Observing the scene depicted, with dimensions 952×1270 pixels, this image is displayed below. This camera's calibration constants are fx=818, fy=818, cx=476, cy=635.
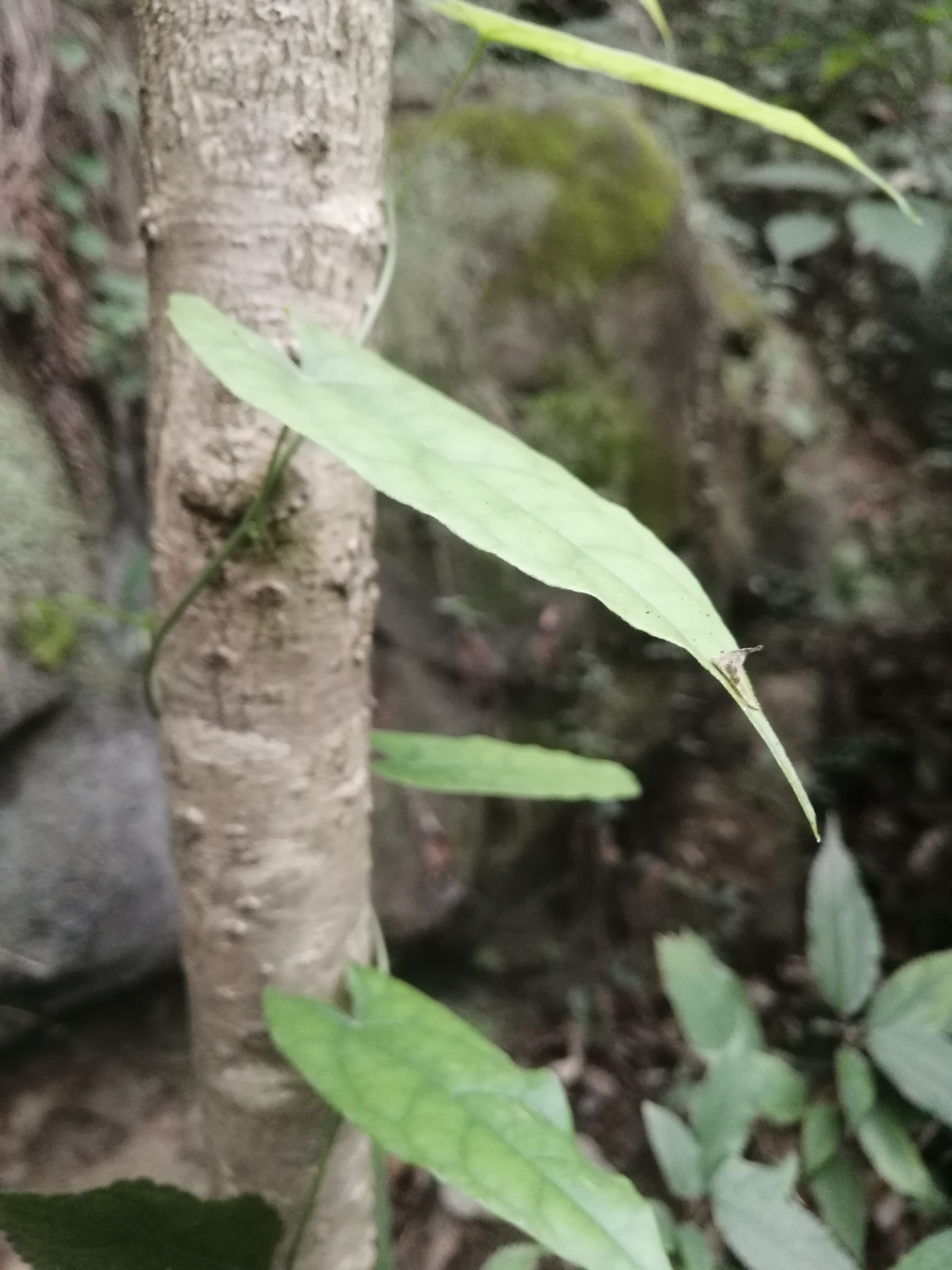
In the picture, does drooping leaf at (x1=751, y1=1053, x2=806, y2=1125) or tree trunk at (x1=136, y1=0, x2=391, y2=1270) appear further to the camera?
drooping leaf at (x1=751, y1=1053, x2=806, y2=1125)

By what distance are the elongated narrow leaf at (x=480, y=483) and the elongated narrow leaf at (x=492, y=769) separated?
14.1 inches

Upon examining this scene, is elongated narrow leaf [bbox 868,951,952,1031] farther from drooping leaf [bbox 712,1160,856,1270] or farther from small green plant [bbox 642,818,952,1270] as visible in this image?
drooping leaf [bbox 712,1160,856,1270]

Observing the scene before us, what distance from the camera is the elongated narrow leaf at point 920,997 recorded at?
0.78m

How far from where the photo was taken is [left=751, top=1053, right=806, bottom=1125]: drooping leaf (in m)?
0.81

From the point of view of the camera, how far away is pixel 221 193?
0.46 metres

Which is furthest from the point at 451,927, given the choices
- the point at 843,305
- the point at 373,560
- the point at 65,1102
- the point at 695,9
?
the point at 695,9

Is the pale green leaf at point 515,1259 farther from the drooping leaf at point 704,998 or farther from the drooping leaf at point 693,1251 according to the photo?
the drooping leaf at point 704,998

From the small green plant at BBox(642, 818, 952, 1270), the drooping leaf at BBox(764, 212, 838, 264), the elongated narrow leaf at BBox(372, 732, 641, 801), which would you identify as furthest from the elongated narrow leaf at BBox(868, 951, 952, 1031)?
the drooping leaf at BBox(764, 212, 838, 264)

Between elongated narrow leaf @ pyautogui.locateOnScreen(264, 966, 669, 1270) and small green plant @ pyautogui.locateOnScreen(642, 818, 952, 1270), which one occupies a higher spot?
elongated narrow leaf @ pyautogui.locateOnScreen(264, 966, 669, 1270)

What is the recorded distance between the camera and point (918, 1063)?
30.1 inches

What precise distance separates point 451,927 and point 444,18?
1.68 metres

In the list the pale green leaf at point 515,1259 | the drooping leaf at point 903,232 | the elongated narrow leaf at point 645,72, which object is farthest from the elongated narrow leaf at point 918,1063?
the drooping leaf at point 903,232

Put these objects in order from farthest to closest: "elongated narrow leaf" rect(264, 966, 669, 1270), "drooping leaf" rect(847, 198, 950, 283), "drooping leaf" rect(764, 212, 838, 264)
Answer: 1. "drooping leaf" rect(764, 212, 838, 264)
2. "drooping leaf" rect(847, 198, 950, 283)
3. "elongated narrow leaf" rect(264, 966, 669, 1270)

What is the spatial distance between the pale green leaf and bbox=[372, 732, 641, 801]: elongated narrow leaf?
0.43 m
